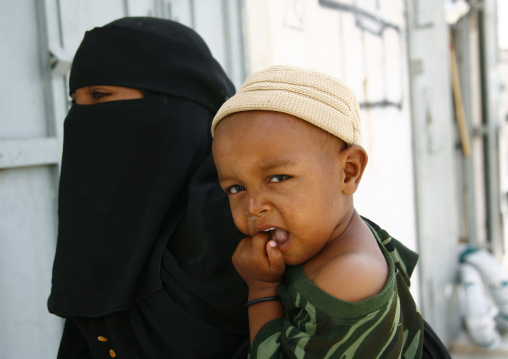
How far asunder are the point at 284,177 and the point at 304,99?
187 millimetres

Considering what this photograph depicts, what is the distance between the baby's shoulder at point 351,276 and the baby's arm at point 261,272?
0.10 m

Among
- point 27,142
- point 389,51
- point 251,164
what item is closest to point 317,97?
point 251,164

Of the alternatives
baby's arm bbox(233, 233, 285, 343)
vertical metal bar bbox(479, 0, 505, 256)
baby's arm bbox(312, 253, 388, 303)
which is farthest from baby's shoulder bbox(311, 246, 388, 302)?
vertical metal bar bbox(479, 0, 505, 256)

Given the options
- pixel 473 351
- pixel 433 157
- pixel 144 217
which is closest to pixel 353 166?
pixel 144 217

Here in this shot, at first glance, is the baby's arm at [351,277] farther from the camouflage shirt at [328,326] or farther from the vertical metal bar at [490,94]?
the vertical metal bar at [490,94]

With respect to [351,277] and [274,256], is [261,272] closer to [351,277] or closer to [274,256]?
[274,256]

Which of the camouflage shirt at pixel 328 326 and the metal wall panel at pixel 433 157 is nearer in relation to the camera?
the camouflage shirt at pixel 328 326

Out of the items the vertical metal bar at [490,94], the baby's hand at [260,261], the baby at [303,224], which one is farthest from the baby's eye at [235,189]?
the vertical metal bar at [490,94]

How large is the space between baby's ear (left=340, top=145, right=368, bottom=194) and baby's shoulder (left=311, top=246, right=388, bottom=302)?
0.17 m

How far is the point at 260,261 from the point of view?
1.12 meters

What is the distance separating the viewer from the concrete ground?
4.59 m

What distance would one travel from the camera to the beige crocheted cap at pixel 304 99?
1.11 metres

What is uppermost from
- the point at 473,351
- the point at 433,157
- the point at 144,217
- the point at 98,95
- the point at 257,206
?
the point at 98,95

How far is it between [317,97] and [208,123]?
51cm
